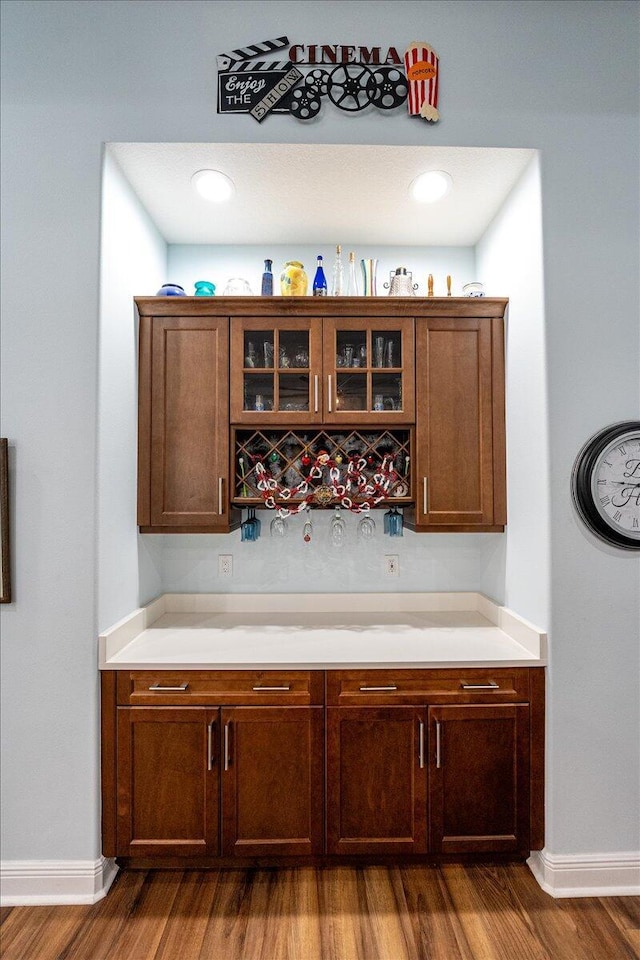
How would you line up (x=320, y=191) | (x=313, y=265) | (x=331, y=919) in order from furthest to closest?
(x=313, y=265)
(x=320, y=191)
(x=331, y=919)

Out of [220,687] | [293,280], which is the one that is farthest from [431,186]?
[220,687]

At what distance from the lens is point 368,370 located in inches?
90.6

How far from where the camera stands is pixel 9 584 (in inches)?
75.1

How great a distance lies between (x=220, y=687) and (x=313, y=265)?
205cm

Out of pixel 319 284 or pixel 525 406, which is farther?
pixel 319 284

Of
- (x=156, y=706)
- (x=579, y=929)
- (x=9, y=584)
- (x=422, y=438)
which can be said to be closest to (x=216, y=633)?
(x=156, y=706)

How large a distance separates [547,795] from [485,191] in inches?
96.1

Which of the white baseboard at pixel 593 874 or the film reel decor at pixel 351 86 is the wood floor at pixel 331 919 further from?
the film reel decor at pixel 351 86

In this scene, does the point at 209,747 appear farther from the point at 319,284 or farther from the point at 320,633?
the point at 319,284

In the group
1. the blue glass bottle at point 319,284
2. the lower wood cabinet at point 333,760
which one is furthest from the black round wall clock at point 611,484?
the blue glass bottle at point 319,284

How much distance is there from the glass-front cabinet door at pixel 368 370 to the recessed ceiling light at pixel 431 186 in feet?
1.72

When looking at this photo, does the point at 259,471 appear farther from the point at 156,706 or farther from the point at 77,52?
the point at 77,52

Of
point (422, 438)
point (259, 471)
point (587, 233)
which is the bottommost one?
point (259, 471)

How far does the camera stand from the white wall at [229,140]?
1925 mm
